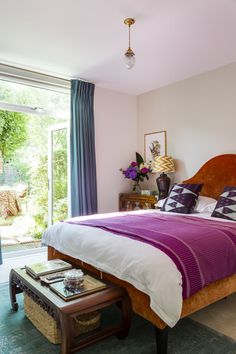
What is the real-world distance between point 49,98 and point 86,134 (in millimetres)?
771

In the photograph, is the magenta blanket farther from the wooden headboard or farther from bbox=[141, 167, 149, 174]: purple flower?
bbox=[141, 167, 149, 174]: purple flower

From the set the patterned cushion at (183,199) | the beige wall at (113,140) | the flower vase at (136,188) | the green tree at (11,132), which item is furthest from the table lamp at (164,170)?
the green tree at (11,132)

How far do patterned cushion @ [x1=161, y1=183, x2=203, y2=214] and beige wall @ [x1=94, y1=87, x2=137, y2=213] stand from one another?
4.44ft

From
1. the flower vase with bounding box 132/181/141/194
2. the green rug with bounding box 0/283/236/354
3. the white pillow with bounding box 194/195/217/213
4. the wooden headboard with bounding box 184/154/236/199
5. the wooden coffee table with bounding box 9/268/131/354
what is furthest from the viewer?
the flower vase with bounding box 132/181/141/194

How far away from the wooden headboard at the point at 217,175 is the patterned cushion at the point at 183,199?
28 cm

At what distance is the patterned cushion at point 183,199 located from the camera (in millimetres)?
3309

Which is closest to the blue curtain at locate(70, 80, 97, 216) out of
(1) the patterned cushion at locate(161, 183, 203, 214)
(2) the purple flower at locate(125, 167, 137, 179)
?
(2) the purple flower at locate(125, 167, 137, 179)

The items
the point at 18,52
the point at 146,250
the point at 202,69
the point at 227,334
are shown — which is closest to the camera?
the point at 146,250

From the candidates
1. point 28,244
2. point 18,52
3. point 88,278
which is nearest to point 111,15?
point 18,52

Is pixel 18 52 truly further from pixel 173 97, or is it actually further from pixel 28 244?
pixel 28 244

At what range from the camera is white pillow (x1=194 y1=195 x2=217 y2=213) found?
328 centimetres

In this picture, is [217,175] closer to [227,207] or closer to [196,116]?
[227,207]

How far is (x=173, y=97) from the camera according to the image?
4371 millimetres

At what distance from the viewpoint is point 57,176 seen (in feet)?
15.3
